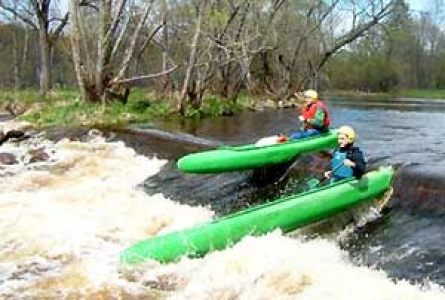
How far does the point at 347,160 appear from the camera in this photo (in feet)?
28.2

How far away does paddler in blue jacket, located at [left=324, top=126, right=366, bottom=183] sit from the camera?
862cm

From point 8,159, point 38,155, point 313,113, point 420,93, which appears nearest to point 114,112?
point 38,155

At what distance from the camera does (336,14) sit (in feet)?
126

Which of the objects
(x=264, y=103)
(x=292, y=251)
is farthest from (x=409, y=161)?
(x=264, y=103)

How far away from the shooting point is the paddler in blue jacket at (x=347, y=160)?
340 inches

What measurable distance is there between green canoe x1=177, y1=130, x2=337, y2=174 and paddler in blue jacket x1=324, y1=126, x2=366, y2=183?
1687mm

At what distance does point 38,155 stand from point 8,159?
0.64 metres

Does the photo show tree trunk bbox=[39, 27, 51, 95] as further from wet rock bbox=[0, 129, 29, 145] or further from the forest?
wet rock bbox=[0, 129, 29, 145]

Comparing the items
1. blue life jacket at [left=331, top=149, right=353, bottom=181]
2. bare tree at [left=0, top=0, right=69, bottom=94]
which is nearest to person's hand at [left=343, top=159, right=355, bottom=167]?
blue life jacket at [left=331, top=149, right=353, bottom=181]

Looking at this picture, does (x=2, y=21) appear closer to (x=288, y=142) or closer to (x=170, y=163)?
(x=170, y=163)

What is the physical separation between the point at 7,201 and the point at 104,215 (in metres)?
1.87

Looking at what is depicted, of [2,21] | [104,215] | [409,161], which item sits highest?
[2,21]

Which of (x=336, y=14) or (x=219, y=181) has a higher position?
(x=336, y=14)

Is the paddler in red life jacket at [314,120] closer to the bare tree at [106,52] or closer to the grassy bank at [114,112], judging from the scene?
the grassy bank at [114,112]
